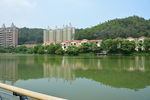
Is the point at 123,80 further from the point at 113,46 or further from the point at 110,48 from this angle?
the point at 110,48

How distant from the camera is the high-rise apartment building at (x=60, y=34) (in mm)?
53688

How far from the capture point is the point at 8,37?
6078 centimetres

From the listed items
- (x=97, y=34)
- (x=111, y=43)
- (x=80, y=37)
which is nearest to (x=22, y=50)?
(x=80, y=37)

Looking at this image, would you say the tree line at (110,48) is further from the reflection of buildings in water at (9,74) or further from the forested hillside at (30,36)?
the forested hillside at (30,36)

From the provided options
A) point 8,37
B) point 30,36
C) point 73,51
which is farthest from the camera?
point 30,36

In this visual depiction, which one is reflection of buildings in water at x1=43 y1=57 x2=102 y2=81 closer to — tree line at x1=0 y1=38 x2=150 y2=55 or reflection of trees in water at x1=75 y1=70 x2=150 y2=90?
reflection of trees in water at x1=75 y1=70 x2=150 y2=90

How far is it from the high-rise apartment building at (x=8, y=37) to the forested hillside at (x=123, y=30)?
836 inches

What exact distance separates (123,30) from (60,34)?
60.7 ft

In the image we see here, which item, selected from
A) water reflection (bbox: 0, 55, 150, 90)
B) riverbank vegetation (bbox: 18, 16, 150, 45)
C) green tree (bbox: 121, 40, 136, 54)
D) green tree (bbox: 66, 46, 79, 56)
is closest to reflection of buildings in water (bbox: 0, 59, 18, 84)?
water reflection (bbox: 0, 55, 150, 90)

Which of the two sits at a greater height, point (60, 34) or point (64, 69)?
point (60, 34)

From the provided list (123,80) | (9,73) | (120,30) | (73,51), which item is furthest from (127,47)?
(123,80)

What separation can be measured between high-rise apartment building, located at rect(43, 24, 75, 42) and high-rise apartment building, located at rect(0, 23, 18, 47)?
420 inches

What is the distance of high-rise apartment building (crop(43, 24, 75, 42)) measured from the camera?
53.7 metres

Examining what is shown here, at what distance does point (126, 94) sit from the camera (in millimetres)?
4562
